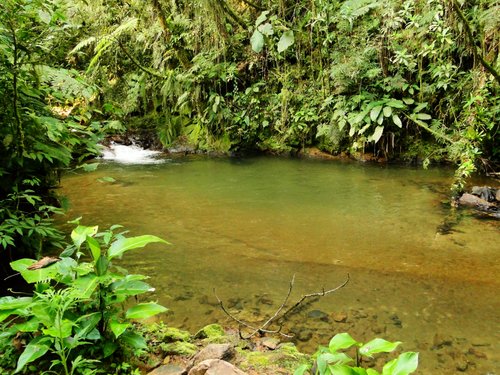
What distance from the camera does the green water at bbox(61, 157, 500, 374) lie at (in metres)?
2.55

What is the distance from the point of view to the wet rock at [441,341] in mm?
2322

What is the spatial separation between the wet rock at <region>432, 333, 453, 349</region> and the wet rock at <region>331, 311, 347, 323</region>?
569mm

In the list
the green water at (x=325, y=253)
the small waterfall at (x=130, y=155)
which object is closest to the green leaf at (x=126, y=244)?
the green water at (x=325, y=253)

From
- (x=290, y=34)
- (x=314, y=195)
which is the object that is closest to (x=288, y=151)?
(x=314, y=195)

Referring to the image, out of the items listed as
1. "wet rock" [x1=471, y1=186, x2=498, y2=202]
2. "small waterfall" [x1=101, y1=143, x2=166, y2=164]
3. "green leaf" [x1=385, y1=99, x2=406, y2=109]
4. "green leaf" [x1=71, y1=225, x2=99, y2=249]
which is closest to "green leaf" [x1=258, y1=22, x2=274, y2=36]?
"green leaf" [x1=71, y1=225, x2=99, y2=249]

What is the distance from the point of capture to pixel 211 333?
2.25 m

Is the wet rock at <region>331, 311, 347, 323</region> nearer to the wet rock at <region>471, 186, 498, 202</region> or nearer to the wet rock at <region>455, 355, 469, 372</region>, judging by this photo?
the wet rock at <region>455, 355, 469, 372</region>

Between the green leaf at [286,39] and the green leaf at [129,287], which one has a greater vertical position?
the green leaf at [286,39]

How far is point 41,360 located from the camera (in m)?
1.45

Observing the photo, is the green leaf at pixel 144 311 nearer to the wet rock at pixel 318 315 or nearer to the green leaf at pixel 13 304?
the green leaf at pixel 13 304

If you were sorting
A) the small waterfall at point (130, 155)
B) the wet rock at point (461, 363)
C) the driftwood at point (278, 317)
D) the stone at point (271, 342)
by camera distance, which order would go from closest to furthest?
the wet rock at point (461, 363)
the stone at point (271, 342)
the driftwood at point (278, 317)
the small waterfall at point (130, 155)

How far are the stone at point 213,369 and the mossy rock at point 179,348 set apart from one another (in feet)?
0.89

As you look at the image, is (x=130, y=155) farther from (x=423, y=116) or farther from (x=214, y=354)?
(x=214, y=354)

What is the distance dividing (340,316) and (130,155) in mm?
7877
